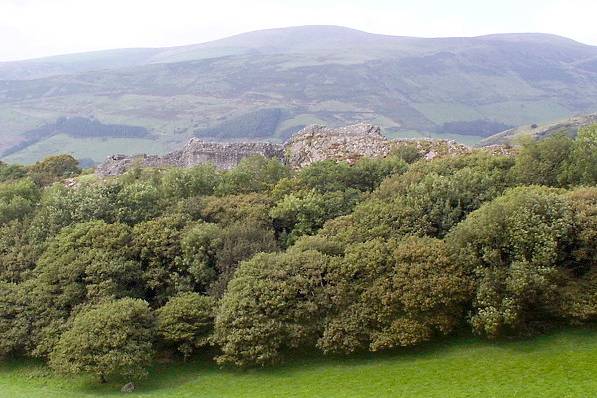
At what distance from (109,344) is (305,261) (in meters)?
12.0

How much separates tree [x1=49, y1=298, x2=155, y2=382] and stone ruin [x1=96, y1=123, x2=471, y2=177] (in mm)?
31713

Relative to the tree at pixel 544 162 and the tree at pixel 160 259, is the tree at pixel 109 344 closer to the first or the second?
the tree at pixel 160 259

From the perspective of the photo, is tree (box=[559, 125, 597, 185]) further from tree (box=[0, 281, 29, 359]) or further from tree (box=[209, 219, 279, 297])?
tree (box=[0, 281, 29, 359])

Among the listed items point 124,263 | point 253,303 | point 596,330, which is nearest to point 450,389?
point 596,330

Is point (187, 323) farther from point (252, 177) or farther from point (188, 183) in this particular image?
point (252, 177)

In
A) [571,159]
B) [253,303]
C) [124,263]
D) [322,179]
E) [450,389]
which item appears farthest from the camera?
[322,179]

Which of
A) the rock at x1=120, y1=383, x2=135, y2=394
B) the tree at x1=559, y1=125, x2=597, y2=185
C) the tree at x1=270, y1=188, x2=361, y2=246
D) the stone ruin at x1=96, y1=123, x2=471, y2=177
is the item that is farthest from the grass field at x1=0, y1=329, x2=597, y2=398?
the stone ruin at x1=96, y1=123, x2=471, y2=177

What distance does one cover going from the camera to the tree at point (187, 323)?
33.4 m

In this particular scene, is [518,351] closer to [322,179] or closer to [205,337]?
[205,337]

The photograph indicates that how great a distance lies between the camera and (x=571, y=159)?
4272cm

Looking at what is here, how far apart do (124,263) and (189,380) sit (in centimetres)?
1005

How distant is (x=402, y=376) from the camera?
28719 millimetres

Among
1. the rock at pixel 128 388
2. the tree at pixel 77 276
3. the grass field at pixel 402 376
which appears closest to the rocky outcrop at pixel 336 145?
the tree at pixel 77 276

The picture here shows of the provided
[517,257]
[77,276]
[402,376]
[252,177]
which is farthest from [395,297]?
[252,177]
